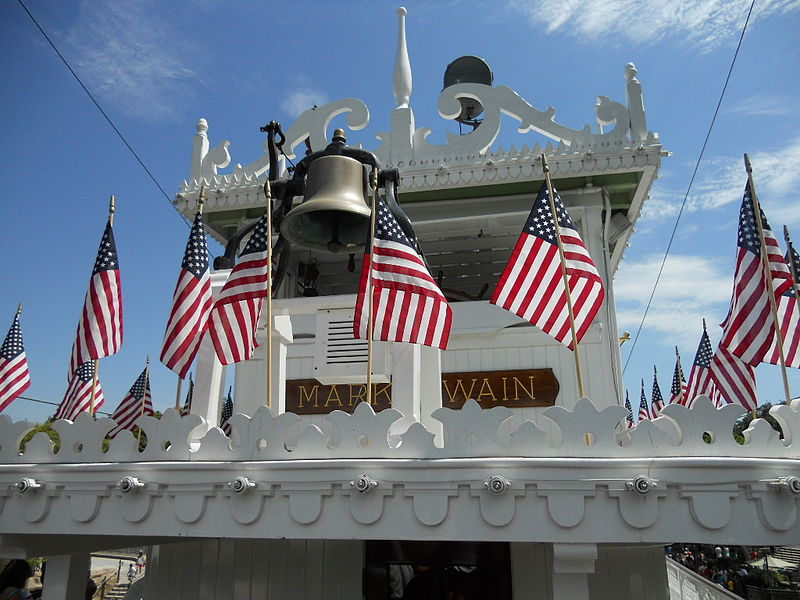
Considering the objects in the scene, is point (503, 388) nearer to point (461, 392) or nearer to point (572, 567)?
point (461, 392)

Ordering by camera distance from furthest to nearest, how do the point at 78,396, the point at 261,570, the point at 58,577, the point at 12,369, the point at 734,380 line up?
the point at 78,396, the point at 12,369, the point at 734,380, the point at 261,570, the point at 58,577

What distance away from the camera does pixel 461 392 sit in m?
9.13

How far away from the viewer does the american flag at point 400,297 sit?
5941 mm

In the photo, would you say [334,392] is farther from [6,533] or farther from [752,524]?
[752,524]

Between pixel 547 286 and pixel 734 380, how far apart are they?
14.1 feet

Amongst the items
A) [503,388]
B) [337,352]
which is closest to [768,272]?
[503,388]

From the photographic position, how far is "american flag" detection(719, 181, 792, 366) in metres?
6.71

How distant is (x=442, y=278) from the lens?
12.0 meters

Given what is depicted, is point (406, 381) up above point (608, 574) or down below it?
above

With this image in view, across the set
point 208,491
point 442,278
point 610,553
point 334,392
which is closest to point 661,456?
point 610,553

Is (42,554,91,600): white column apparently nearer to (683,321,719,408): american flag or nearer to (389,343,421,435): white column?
(389,343,421,435): white column

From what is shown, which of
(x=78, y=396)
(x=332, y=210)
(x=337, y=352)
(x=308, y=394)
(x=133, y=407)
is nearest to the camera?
(x=332, y=210)

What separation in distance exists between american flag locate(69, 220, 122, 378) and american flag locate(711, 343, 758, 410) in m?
7.99

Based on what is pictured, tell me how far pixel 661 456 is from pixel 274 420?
307cm
